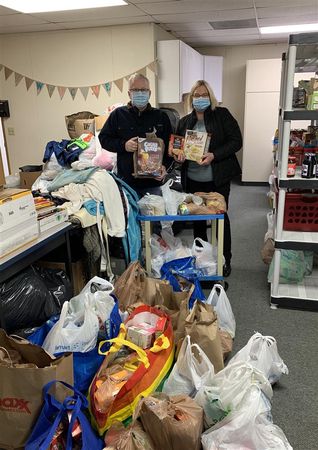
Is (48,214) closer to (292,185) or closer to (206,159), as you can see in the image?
(206,159)

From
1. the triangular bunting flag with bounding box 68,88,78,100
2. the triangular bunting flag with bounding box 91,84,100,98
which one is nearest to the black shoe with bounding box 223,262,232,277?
the triangular bunting flag with bounding box 91,84,100,98

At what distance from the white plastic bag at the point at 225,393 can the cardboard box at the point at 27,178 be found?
339 cm

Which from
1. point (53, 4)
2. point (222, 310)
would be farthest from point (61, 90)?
point (222, 310)

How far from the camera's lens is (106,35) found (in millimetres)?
4594

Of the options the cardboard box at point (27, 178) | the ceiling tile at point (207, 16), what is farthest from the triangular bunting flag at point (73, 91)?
the ceiling tile at point (207, 16)

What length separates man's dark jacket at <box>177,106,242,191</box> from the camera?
2945 mm

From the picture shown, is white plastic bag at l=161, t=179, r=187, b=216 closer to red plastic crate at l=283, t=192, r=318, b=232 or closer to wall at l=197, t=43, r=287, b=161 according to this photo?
red plastic crate at l=283, t=192, r=318, b=232

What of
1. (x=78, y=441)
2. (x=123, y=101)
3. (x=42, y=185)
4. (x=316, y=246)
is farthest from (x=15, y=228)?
(x=123, y=101)

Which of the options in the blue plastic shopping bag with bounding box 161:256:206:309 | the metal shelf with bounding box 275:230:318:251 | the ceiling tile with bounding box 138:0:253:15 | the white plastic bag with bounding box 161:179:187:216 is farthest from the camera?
the ceiling tile with bounding box 138:0:253:15

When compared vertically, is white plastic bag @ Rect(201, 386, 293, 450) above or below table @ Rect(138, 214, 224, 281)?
below

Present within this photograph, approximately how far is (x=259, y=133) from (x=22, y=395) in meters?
6.12

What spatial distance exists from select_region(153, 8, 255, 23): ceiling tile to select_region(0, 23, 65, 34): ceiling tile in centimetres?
117

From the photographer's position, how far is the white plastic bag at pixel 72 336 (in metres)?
1.72

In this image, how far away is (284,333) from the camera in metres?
2.49
